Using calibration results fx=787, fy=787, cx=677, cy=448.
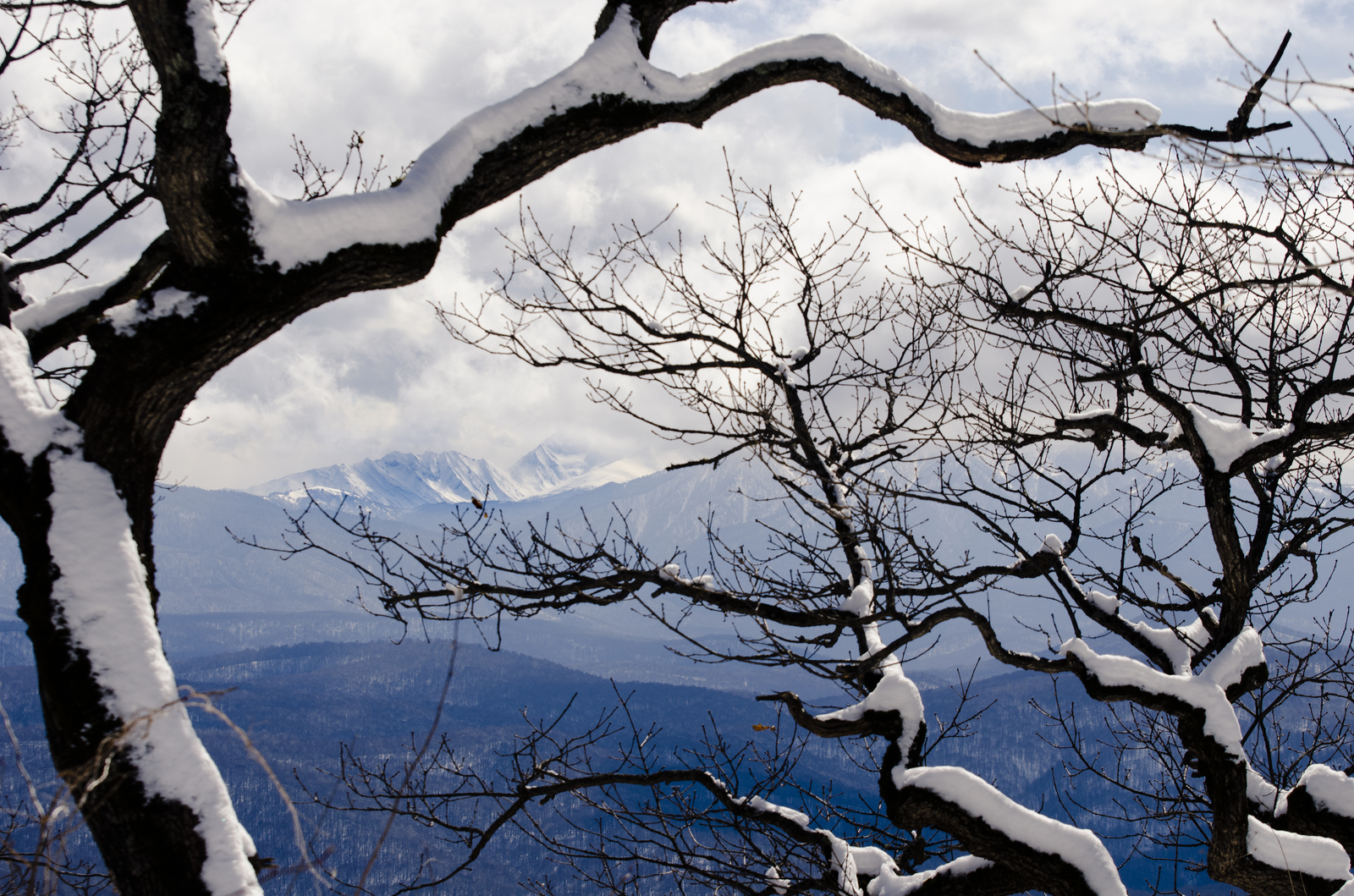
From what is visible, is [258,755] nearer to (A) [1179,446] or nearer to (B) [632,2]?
(B) [632,2]

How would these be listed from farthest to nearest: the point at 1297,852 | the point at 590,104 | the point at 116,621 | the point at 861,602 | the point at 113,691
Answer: the point at 861,602 → the point at 1297,852 → the point at 590,104 → the point at 116,621 → the point at 113,691

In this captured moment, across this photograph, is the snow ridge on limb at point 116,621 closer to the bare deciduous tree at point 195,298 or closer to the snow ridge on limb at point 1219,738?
the bare deciduous tree at point 195,298

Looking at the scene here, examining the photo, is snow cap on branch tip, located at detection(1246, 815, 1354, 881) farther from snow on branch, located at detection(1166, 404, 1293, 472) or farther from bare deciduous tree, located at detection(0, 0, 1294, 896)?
bare deciduous tree, located at detection(0, 0, 1294, 896)

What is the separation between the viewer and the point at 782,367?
6.29 metres

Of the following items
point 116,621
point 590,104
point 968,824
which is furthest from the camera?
point 968,824

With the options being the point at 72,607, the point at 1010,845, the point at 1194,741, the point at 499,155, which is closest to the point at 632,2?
the point at 499,155

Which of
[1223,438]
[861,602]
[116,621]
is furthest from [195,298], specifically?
[1223,438]

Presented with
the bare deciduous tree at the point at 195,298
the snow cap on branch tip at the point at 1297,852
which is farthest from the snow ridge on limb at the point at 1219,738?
the bare deciduous tree at the point at 195,298

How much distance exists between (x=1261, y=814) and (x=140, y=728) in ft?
18.5

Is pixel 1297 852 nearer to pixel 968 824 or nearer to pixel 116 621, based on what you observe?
pixel 968 824

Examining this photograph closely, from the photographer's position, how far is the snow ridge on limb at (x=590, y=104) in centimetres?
293

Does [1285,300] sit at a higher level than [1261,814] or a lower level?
higher

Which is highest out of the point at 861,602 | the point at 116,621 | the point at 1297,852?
the point at 861,602

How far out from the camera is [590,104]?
3.18 meters
